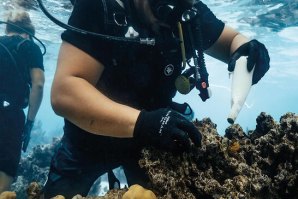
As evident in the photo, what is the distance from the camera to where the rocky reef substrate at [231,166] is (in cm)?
248

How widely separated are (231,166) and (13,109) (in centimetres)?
494

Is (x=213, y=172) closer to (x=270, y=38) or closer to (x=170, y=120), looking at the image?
(x=170, y=120)

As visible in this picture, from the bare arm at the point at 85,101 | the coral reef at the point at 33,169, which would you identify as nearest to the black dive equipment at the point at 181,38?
the bare arm at the point at 85,101

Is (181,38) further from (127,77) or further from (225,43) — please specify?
(225,43)

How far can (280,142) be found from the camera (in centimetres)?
304

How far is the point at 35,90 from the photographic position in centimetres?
695

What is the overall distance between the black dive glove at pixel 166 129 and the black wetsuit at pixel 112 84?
34.3 inches

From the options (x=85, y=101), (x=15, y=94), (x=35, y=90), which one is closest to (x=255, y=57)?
(x=85, y=101)

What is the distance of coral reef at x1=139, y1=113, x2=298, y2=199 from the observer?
97.7 inches

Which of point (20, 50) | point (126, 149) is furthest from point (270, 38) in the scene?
point (126, 149)

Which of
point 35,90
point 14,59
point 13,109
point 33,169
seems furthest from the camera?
point 33,169

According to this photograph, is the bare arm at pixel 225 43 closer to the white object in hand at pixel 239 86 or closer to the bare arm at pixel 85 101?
the white object in hand at pixel 239 86

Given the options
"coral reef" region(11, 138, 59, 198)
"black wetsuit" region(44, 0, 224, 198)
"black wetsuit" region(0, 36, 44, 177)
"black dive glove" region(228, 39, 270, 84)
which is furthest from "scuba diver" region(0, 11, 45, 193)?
"black dive glove" region(228, 39, 270, 84)

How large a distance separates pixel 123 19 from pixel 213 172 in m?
1.73
